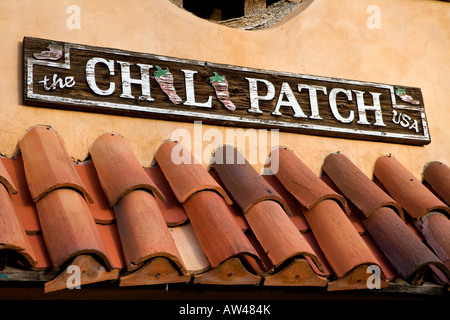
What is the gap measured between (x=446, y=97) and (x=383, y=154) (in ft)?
2.56

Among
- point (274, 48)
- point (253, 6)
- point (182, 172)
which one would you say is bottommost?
point (182, 172)

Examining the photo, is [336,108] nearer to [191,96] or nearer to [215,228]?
[191,96]

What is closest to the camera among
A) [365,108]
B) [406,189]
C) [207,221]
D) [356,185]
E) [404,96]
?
[207,221]

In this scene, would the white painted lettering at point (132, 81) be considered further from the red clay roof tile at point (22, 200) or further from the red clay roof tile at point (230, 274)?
the red clay roof tile at point (230, 274)

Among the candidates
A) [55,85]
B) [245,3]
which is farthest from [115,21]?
[245,3]

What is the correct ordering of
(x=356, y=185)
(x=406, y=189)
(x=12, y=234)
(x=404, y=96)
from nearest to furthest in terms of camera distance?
(x=12, y=234) < (x=356, y=185) < (x=406, y=189) < (x=404, y=96)

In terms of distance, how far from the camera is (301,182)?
3.92m

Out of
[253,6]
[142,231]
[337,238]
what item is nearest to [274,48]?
[253,6]

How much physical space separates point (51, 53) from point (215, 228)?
4.88 feet

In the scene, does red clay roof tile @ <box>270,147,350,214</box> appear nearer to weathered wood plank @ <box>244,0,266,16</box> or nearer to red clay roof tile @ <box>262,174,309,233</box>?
red clay roof tile @ <box>262,174,309,233</box>

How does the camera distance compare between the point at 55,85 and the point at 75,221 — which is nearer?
the point at 75,221

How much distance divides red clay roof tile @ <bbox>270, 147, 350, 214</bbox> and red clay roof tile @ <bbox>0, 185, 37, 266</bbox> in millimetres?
1560

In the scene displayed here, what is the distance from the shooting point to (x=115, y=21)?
4262 millimetres
